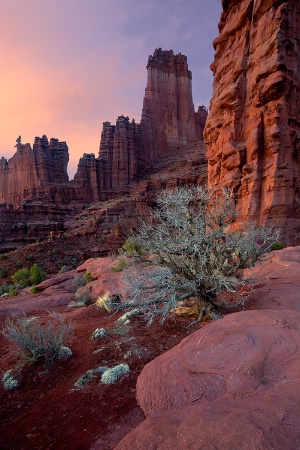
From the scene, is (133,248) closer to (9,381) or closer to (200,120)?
(9,381)

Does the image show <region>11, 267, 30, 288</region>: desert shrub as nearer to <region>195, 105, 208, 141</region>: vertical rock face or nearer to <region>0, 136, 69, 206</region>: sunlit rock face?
<region>0, 136, 69, 206</region>: sunlit rock face

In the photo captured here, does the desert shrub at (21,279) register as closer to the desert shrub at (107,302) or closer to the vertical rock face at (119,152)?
the desert shrub at (107,302)

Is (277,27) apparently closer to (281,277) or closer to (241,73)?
(241,73)

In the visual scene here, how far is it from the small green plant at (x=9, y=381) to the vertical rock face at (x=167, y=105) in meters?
64.8

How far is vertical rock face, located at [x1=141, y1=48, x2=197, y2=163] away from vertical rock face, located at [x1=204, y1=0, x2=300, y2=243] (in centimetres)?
4916

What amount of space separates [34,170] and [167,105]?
3767 cm

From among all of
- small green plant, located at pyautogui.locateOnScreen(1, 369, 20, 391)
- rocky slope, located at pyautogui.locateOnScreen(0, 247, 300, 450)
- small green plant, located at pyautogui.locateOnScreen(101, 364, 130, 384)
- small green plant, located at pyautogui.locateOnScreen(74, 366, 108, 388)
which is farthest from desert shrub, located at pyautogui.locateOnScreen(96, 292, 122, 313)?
small green plant, located at pyautogui.locateOnScreen(101, 364, 130, 384)

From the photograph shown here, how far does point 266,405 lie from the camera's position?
222 centimetres

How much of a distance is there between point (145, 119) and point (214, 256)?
66941mm

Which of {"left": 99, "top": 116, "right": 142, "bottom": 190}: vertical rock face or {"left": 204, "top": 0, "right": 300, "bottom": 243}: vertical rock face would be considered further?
{"left": 99, "top": 116, "right": 142, "bottom": 190}: vertical rock face

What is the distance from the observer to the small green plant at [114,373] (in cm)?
422

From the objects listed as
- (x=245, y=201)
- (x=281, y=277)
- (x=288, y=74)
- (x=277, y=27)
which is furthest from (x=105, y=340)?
(x=277, y=27)

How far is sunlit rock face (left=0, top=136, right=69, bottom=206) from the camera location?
6344 centimetres

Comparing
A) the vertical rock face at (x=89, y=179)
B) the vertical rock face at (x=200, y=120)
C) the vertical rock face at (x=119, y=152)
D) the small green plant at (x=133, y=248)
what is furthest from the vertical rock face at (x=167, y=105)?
the small green plant at (x=133, y=248)
